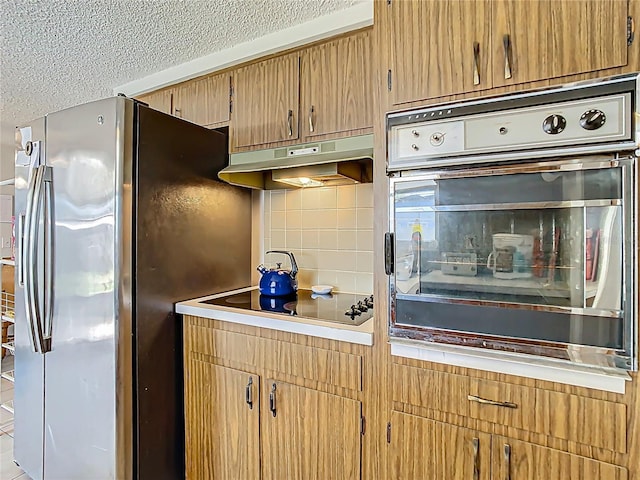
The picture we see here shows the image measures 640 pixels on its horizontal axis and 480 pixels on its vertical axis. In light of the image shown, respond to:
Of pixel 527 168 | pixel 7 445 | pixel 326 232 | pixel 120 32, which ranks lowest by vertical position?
pixel 7 445

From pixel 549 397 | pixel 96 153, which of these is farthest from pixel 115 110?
pixel 549 397

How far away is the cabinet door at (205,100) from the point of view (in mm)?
1995

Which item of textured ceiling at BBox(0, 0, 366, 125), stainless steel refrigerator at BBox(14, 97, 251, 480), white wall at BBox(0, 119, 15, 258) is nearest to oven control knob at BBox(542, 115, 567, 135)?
textured ceiling at BBox(0, 0, 366, 125)

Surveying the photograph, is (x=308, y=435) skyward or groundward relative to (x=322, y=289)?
groundward

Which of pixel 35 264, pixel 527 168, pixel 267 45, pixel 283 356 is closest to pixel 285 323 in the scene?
pixel 283 356

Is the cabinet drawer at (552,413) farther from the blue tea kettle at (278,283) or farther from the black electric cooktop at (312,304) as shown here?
the blue tea kettle at (278,283)

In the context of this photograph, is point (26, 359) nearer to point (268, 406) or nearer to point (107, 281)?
point (107, 281)

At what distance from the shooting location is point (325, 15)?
1648 mm

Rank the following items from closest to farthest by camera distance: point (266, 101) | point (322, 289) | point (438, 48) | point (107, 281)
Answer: point (438, 48) < point (107, 281) < point (266, 101) < point (322, 289)

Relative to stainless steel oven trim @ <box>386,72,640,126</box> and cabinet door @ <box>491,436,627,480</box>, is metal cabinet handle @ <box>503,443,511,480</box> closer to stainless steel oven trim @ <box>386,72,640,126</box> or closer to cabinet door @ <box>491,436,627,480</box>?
cabinet door @ <box>491,436,627,480</box>

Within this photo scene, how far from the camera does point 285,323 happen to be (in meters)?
1.42

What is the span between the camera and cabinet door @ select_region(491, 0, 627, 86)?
95cm

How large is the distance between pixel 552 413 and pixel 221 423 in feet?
4.18

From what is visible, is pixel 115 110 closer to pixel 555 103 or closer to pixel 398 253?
pixel 398 253
